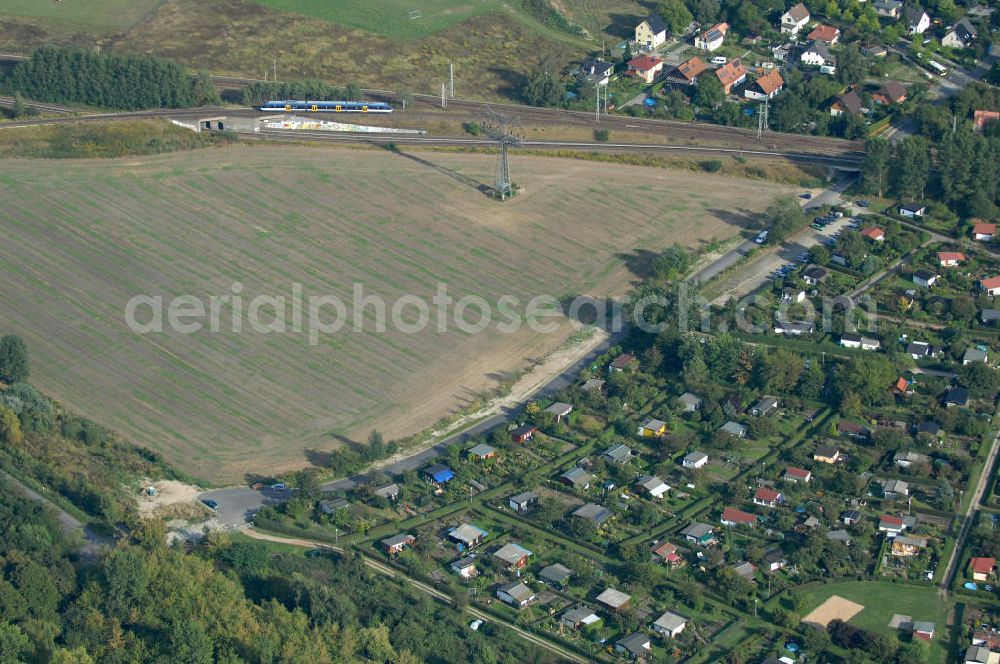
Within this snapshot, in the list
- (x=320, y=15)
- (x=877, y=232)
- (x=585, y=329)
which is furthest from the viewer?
(x=320, y=15)

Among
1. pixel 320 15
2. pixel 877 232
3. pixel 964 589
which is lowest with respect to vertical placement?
pixel 964 589

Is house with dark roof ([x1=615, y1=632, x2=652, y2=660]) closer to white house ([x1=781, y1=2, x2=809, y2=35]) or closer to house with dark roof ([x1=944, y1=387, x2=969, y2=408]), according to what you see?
house with dark roof ([x1=944, y1=387, x2=969, y2=408])

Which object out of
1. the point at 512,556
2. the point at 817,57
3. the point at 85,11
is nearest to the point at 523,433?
the point at 512,556

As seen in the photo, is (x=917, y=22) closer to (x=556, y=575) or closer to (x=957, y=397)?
(x=957, y=397)

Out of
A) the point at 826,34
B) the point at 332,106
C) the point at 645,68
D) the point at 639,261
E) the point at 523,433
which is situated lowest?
the point at 523,433

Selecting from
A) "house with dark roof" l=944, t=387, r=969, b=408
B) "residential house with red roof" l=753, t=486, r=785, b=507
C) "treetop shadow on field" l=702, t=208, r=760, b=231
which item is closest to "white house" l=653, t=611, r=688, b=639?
"residential house with red roof" l=753, t=486, r=785, b=507

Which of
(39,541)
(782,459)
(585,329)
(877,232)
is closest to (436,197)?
(585,329)

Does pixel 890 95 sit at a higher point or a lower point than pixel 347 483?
higher

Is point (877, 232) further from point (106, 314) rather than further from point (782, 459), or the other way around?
point (106, 314)
